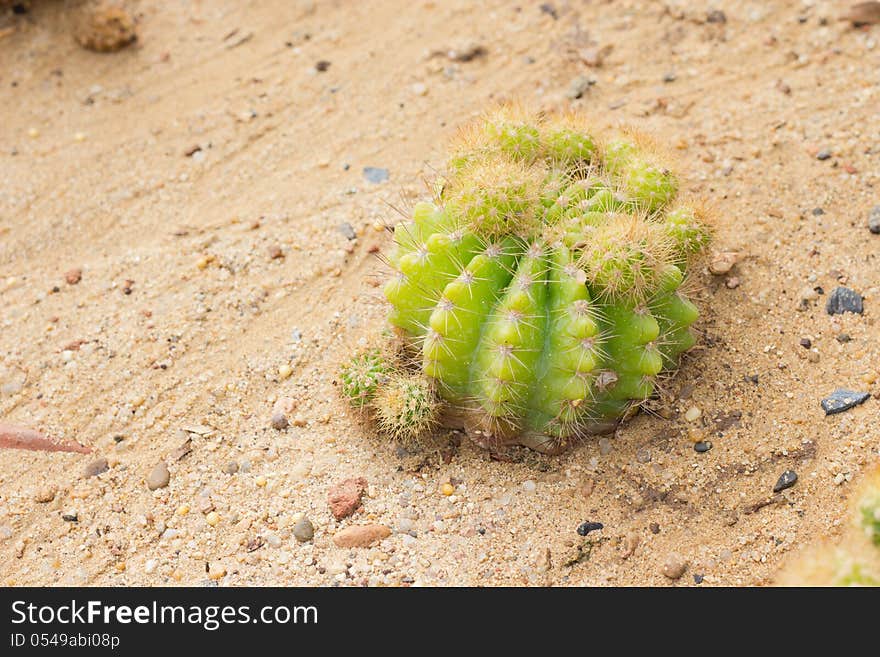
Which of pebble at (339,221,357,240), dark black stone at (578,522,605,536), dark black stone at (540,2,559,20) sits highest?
dark black stone at (540,2,559,20)

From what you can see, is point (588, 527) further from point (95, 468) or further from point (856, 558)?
point (95, 468)

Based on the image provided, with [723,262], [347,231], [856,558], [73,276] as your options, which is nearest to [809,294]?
[723,262]

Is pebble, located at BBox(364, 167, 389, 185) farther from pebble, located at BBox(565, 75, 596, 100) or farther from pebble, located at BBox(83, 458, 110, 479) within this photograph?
pebble, located at BBox(83, 458, 110, 479)

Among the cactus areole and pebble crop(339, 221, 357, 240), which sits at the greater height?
the cactus areole

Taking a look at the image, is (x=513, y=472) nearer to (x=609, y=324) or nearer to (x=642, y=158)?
(x=609, y=324)

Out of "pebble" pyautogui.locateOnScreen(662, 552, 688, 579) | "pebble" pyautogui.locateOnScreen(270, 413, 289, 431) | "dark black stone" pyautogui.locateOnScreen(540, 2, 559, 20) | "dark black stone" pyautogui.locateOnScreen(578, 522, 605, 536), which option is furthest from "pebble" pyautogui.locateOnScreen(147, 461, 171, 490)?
"dark black stone" pyautogui.locateOnScreen(540, 2, 559, 20)

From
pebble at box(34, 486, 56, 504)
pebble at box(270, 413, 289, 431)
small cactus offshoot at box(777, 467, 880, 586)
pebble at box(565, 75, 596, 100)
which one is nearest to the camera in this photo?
small cactus offshoot at box(777, 467, 880, 586)

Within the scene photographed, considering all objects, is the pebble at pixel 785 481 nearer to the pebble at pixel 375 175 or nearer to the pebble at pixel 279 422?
the pebble at pixel 279 422
